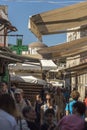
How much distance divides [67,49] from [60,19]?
8.26 ft

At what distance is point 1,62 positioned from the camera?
15930 mm

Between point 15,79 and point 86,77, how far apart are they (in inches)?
1069

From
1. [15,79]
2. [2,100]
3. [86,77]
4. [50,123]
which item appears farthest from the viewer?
[86,77]

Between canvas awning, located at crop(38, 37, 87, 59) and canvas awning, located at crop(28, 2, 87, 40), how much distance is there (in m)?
1.23

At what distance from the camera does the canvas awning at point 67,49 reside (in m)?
9.78

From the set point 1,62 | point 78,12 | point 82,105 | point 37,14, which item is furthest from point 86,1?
point 1,62

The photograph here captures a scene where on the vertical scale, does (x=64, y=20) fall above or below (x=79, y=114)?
above

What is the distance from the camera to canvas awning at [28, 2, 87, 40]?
311 inches

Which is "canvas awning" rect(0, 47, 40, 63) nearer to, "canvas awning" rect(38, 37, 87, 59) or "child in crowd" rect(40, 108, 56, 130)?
"canvas awning" rect(38, 37, 87, 59)

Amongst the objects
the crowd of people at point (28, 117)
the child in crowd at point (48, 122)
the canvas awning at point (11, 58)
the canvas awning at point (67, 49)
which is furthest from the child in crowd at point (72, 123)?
the canvas awning at point (11, 58)

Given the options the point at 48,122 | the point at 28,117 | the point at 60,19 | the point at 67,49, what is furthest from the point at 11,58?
the point at 60,19

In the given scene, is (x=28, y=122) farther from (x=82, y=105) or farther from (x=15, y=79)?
(x=15, y=79)

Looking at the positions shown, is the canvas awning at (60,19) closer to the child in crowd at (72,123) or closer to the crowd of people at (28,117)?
the crowd of people at (28,117)

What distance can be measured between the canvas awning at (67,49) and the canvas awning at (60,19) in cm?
123
